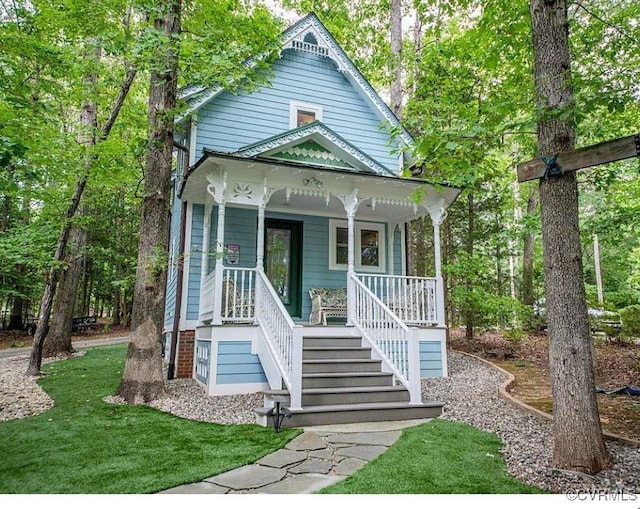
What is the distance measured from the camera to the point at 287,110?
10164 mm

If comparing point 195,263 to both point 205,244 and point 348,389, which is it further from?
point 348,389

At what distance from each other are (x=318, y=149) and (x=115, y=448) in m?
6.43

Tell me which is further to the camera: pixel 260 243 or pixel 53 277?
pixel 53 277

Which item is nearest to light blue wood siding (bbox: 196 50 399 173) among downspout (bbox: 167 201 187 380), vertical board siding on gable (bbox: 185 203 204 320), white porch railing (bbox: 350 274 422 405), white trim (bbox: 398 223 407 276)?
vertical board siding on gable (bbox: 185 203 204 320)

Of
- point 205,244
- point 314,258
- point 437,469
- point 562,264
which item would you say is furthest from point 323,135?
point 437,469

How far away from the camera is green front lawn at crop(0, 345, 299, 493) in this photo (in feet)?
10.6

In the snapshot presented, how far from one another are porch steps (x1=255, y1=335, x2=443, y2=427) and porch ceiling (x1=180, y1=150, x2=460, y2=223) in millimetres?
2640

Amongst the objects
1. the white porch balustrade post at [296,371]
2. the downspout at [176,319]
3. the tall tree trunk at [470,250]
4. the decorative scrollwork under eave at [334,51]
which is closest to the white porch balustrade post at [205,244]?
the downspout at [176,319]

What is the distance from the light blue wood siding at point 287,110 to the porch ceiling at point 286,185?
5.38 ft

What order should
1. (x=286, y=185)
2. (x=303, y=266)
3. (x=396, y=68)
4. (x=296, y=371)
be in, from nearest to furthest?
1. (x=296, y=371)
2. (x=286, y=185)
3. (x=303, y=266)
4. (x=396, y=68)

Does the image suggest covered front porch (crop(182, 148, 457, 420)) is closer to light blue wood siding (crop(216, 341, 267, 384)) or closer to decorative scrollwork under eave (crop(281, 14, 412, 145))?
light blue wood siding (crop(216, 341, 267, 384))

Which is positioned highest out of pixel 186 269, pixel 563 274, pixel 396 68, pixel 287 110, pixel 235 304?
pixel 396 68
